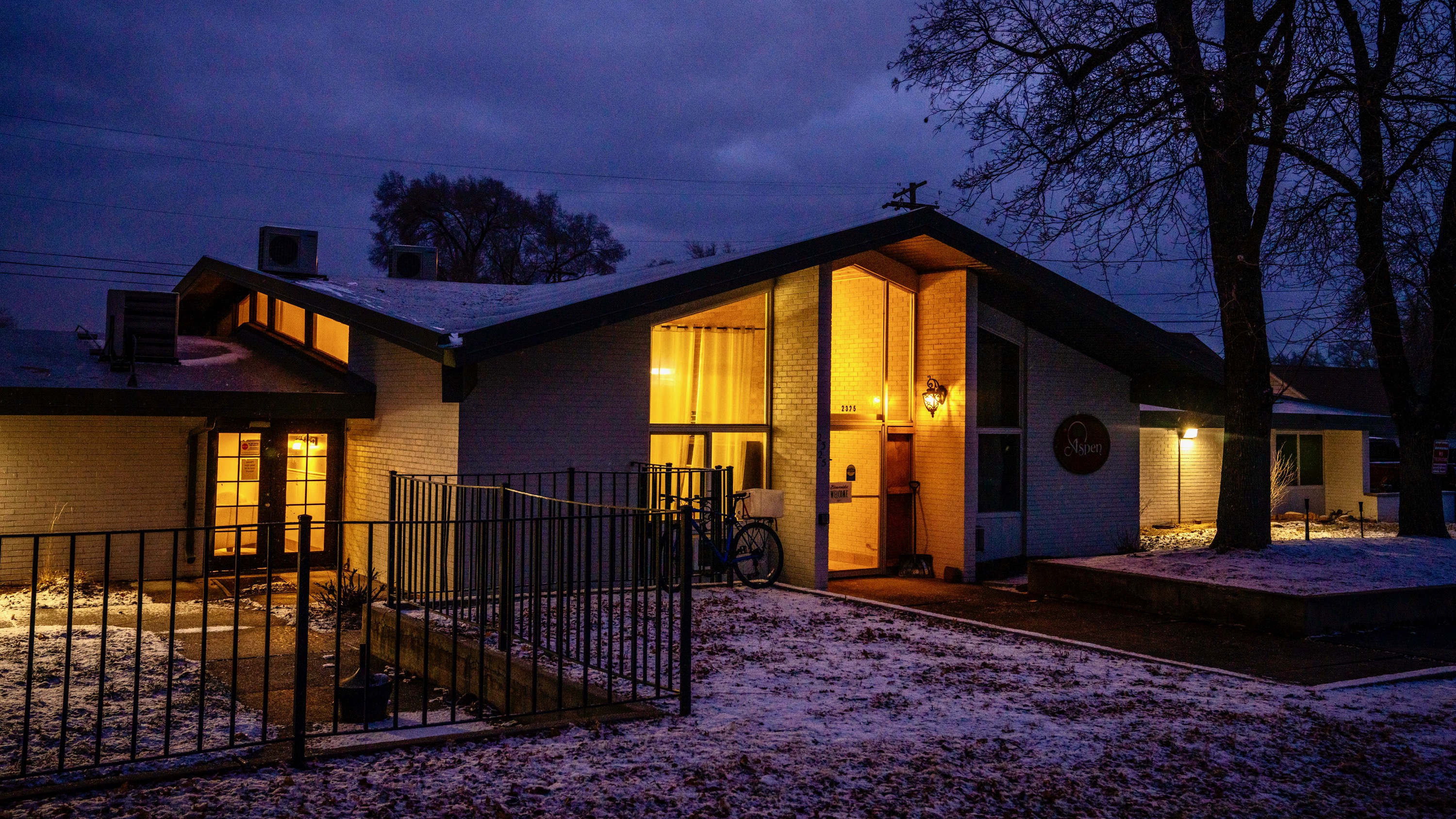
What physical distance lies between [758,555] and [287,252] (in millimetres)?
8593

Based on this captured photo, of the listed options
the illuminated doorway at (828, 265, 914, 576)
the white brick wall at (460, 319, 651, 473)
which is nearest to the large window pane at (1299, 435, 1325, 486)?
the illuminated doorway at (828, 265, 914, 576)

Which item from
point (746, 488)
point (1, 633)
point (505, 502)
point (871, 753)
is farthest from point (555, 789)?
point (746, 488)

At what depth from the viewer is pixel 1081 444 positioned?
16.0 m

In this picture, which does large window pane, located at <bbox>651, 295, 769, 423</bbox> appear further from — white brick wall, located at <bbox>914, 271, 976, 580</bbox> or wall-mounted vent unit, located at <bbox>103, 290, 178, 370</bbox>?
wall-mounted vent unit, located at <bbox>103, 290, 178, 370</bbox>

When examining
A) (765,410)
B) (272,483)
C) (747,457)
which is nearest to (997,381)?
(765,410)

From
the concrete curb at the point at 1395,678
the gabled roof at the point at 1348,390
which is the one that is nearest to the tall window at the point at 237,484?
the concrete curb at the point at 1395,678

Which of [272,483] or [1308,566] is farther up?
[272,483]

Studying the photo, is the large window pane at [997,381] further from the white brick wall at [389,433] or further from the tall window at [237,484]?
the tall window at [237,484]

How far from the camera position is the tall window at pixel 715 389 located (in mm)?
12789

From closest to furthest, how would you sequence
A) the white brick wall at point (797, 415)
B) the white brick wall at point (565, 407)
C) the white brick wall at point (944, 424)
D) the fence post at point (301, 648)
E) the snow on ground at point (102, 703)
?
the fence post at point (301, 648)
the snow on ground at point (102, 703)
the white brick wall at point (565, 407)
the white brick wall at point (797, 415)
the white brick wall at point (944, 424)

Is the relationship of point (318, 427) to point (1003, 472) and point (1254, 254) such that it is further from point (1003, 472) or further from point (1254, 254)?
point (1254, 254)

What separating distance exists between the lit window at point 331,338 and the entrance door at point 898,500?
7.64 metres

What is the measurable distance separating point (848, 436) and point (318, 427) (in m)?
7.25

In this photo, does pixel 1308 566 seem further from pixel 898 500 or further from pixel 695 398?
pixel 695 398
